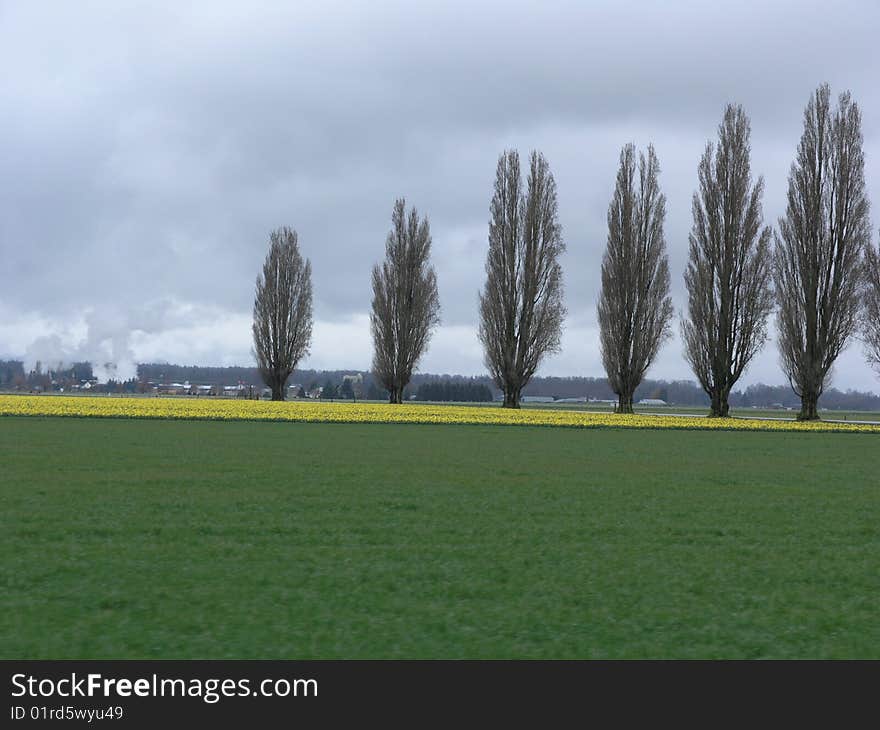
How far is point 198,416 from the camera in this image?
3756 cm

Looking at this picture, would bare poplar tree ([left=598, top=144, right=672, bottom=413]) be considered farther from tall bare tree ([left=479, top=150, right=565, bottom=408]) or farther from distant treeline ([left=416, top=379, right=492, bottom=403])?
distant treeline ([left=416, top=379, right=492, bottom=403])

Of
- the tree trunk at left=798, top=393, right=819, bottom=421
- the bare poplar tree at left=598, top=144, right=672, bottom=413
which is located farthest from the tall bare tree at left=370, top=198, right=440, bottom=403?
the tree trunk at left=798, top=393, right=819, bottom=421

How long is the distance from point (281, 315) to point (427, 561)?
57531 mm

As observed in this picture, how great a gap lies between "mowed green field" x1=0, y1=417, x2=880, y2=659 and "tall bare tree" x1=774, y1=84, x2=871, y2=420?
32167 millimetres

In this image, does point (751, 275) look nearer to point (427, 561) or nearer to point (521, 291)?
point (521, 291)

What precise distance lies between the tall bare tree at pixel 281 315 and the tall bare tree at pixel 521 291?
52.6 feet

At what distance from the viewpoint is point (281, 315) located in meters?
64.2

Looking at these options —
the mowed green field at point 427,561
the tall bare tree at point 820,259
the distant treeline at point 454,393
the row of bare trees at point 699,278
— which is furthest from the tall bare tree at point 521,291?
the distant treeline at point 454,393

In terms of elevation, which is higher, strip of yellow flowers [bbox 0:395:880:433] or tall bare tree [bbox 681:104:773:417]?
tall bare tree [bbox 681:104:773:417]

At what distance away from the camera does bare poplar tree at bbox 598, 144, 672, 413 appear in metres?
52.1

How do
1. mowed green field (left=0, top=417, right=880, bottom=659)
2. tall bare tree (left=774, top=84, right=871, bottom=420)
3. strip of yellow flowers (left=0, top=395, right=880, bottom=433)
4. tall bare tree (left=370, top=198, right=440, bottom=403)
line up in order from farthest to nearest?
1. tall bare tree (left=370, top=198, right=440, bottom=403)
2. tall bare tree (left=774, top=84, right=871, bottom=420)
3. strip of yellow flowers (left=0, top=395, right=880, bottom=433)
4. mowed green field (left=0, top=417, right=880, bottom=659)
